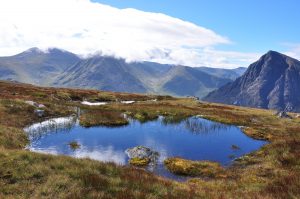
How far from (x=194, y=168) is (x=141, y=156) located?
5822 mm

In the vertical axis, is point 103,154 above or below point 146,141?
above

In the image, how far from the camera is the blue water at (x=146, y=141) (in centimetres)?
3519

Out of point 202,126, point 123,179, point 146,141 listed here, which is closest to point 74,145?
point 146,141

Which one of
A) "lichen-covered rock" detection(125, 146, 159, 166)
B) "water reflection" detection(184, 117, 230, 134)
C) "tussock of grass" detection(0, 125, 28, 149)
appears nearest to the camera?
"lichen-covered rock" detection(125, 146, 159, 166)

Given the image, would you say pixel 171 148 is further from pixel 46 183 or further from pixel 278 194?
pixel 46 183

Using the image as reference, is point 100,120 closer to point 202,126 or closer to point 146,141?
point 146,141

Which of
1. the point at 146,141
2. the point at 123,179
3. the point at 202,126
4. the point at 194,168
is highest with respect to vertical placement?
the point at 123,179

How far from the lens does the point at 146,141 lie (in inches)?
1698

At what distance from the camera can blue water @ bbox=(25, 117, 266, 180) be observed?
3519cm

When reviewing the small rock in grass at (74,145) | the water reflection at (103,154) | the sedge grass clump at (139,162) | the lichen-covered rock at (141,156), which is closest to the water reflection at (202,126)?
the lichen-covered rock at (141,156)

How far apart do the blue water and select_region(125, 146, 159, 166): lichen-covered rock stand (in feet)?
2.13

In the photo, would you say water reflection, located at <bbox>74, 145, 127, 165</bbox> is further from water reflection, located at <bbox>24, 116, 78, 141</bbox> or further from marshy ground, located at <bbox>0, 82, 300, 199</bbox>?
water reflection, located at <bbox>24, 116, 78, 141</bbox>

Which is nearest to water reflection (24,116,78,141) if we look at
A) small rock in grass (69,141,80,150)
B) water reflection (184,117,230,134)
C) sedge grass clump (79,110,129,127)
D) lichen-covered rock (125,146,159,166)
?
sedge grass clump (79,110,129,127)

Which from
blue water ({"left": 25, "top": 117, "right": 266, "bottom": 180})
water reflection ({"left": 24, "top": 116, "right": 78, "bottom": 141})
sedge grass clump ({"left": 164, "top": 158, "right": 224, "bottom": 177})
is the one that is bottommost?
blue water ({"left": 25, "top": 117, "right": 266, "bottom": 180})
